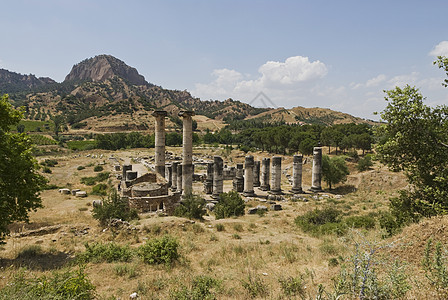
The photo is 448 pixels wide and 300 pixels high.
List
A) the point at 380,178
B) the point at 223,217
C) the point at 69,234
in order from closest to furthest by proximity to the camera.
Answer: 1. the point at 69,234
2. the point at 223,217
3. the point at 380,178

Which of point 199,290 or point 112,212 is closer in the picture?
point 199,290

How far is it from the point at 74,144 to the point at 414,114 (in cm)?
8911

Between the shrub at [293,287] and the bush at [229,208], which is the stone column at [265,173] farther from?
the shrub at [293,287]

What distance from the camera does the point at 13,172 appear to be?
32.6ft

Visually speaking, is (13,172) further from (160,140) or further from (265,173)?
(265,173)

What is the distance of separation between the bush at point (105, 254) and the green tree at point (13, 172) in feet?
9.61

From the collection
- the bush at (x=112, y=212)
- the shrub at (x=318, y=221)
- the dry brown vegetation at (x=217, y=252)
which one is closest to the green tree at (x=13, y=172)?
the dry brown vegetation at (x=217, y=252)

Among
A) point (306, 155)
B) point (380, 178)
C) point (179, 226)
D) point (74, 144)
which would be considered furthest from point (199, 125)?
point (179, 226)

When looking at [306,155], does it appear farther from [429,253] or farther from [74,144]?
[74,144]

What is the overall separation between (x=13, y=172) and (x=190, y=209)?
1073 cm

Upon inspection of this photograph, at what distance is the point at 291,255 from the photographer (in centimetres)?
1018

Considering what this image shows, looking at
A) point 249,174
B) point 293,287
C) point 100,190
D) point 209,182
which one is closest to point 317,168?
point 249,174

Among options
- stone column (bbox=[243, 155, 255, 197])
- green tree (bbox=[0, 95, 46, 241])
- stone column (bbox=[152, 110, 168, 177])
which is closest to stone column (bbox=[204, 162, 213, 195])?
stone column (bbox=[243, 155, 255, 197])

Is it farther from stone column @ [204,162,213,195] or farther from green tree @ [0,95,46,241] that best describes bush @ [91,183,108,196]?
green tree @ [0,95,46,241]
